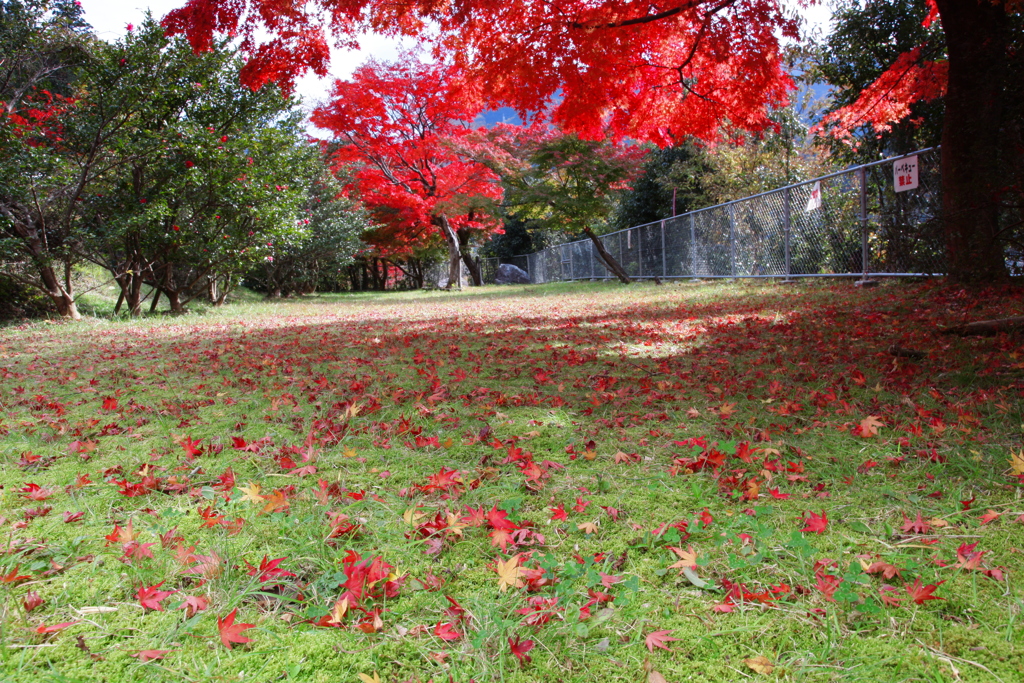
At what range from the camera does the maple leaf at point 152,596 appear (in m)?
1.25

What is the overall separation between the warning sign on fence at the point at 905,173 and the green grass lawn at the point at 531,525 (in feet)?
12.2

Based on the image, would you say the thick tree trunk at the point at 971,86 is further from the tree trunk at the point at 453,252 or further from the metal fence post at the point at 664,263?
the tree trunk at the point at 453,252

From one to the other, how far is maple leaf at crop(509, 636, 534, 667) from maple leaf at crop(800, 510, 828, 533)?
3.01 ft

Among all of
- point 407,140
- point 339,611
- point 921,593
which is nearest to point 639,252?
point 407,140

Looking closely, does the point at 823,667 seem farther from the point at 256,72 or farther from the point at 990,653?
the point at 256,72

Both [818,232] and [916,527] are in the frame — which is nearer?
[916,527]

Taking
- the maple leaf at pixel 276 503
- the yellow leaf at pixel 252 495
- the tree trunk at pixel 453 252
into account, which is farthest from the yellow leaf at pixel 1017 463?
the tree trunk at pixel 453 252

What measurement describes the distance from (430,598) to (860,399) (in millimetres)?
2441

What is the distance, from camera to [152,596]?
127 cm

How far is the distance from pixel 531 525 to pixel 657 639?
58 cm

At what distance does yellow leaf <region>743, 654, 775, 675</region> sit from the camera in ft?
3.42

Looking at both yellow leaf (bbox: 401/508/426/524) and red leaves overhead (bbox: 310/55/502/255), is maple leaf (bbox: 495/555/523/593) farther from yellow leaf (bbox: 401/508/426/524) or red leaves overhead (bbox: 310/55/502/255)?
red leaves overhead (bbox: 310/55/502/255)

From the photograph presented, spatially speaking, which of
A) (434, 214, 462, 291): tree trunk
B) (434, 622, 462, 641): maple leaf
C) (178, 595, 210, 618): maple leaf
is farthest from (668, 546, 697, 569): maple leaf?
(434, 214, 462, 291): tree trunk

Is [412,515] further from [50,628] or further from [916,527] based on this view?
[916,527]
